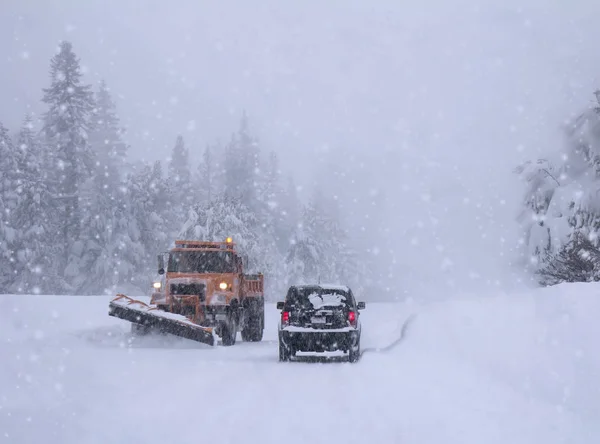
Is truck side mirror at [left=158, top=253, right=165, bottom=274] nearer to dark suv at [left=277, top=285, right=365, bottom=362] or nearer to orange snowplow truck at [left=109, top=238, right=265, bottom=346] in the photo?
orange snowplow truck at [left=109, top=238, right=265, bottom=346]

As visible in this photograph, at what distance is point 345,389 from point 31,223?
128 ft

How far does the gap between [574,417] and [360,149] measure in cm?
13276

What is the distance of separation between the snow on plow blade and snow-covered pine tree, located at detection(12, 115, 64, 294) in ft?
94.8

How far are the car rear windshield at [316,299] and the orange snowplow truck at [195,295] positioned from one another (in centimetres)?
301

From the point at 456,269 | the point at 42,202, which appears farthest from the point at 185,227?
the point at 456,269

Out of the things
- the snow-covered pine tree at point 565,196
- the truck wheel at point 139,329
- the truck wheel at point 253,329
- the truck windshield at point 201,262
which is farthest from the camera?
the snow-covered pine tree at point 565,196

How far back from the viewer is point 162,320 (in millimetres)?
19203

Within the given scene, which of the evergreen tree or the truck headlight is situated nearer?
the truck headlight

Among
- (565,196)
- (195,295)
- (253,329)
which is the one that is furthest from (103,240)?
(565,196)

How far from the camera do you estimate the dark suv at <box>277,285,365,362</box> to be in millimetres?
16625

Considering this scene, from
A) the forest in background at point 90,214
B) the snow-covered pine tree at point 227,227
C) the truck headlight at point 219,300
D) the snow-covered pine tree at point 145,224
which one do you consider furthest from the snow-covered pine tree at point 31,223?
the truck headlight at point 219,300

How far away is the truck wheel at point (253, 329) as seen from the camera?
23.6 meters

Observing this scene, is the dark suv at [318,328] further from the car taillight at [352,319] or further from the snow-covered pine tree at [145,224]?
the snow-covered pine tree at [145,224]

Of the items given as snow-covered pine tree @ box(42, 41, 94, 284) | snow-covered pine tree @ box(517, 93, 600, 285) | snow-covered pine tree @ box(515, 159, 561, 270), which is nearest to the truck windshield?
snow-covered pine tree @ box(517, 93, 600, 285)
